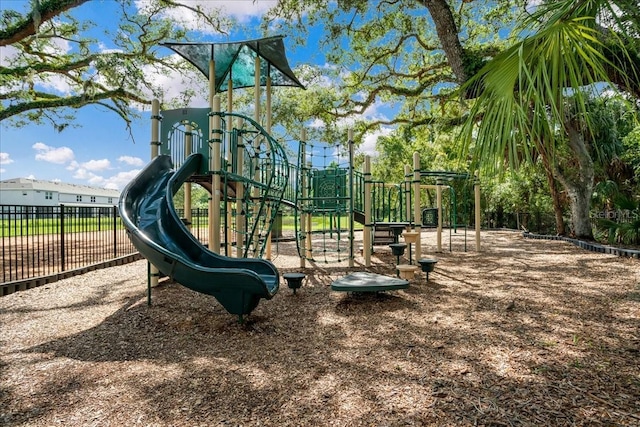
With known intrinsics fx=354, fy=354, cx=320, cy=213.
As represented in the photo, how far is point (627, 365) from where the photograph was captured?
2.49 metres

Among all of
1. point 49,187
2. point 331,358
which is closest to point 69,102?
point 331,358

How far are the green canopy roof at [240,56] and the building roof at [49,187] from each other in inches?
1555

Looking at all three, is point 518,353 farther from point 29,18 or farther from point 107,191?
point 107,191

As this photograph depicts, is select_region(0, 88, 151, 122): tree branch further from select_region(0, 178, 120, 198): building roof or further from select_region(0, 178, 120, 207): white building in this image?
select_region(0, 178, 120, 207): white building

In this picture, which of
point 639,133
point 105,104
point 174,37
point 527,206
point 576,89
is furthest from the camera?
point 527,206

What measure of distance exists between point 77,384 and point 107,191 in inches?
2717

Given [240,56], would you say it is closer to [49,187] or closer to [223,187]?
[223,187]

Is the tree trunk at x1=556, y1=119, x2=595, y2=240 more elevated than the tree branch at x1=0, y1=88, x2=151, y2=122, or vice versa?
the tree branch at x1=0, y1=88, x2=151, y2=122

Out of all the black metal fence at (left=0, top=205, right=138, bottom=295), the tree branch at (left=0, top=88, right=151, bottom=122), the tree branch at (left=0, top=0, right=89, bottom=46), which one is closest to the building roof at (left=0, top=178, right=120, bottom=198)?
the tree branch at (left=0, top=88, right=151, bottom=122)

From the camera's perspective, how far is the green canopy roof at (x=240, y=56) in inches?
246

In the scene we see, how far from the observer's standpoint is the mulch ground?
203cm

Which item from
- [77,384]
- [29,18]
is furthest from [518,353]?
[29,18]

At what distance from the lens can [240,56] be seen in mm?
6734

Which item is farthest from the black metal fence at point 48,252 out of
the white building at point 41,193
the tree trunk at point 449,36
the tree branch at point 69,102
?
the white building at point 41,193
